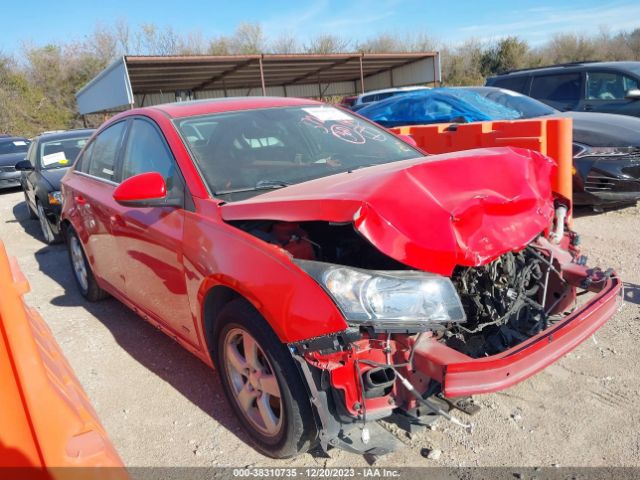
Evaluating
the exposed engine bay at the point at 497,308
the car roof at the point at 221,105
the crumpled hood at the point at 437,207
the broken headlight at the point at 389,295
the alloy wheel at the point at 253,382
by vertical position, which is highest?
the car roof at the point at 221,105

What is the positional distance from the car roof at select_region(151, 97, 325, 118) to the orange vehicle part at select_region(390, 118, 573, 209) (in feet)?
7.54

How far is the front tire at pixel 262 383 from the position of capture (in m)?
2.27

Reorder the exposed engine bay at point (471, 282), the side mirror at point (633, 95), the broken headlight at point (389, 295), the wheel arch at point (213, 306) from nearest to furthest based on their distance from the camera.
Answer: the broken headlight at point (389, 295) → the exposed engine bay at point (471, 282) → the wheel arch at point (213, 306) → the side mirror at point (633, 95)

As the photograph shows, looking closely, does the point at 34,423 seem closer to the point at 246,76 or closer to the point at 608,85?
the point at 608,85

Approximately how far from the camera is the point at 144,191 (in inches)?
113

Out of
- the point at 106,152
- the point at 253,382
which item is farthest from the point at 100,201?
the point at 253,382

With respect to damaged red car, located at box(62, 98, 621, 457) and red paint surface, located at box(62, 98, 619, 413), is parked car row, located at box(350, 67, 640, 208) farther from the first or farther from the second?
red paint surface, located at box(62, 98, 619, 413)

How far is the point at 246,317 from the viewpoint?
7.88 ft

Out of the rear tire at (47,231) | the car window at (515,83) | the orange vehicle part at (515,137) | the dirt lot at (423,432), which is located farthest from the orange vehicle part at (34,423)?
the car window at (515,83)

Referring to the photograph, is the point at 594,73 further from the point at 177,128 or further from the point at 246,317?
the point at 246,317

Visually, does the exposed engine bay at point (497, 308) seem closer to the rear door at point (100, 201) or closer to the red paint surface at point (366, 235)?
the red paint surface at point (366, 235)

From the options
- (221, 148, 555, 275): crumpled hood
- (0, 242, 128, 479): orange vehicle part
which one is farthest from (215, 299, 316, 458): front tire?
(0, 242, 128, 479): orange vehicle part

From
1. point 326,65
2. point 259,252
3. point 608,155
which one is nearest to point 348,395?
point 259,252

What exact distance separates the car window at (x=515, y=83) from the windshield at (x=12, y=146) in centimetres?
1362
